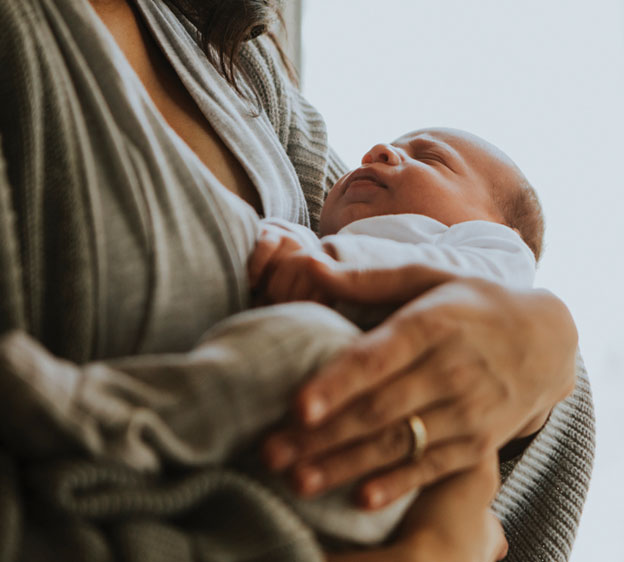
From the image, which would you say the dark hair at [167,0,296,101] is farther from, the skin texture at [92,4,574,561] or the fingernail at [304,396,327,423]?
the fingernail at [304,396,327,423]

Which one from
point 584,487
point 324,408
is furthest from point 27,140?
point 584,487

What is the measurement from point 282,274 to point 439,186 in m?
0.41

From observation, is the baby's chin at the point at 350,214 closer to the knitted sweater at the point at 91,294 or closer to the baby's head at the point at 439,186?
the baby's head at the point at 439,186

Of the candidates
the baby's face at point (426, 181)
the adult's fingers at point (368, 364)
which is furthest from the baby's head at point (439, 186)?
the adult's fingers at point (368, 364)

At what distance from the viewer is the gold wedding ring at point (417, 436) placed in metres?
0.43

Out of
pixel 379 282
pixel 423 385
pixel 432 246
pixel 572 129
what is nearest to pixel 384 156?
pixel 432 246

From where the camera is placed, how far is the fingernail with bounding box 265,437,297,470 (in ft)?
1.24

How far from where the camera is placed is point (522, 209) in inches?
37.9

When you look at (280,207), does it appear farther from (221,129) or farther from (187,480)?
(187,480)

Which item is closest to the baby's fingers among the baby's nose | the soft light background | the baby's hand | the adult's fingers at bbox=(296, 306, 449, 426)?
the baby's hand

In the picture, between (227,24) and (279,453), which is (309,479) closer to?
(279,453)

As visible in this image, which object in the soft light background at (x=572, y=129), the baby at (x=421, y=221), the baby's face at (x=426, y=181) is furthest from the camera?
the soft light background at (x=572, y=129)

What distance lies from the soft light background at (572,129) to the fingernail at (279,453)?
A: 4.39ft

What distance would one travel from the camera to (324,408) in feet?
1.26
